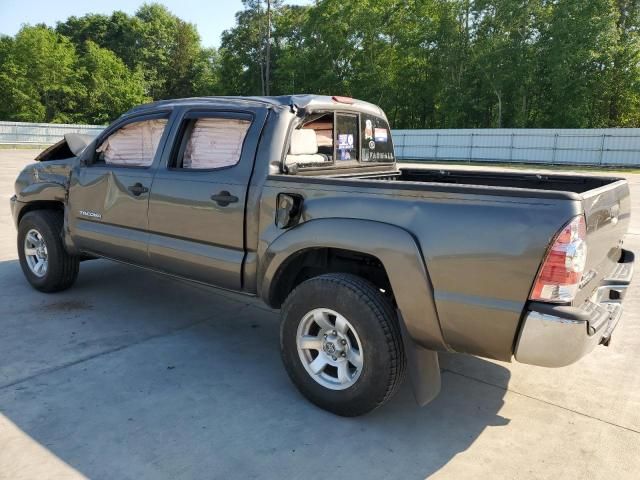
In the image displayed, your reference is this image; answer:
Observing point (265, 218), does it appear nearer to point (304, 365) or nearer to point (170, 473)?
point (304, 365)

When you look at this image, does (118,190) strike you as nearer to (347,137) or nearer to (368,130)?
(347,137)

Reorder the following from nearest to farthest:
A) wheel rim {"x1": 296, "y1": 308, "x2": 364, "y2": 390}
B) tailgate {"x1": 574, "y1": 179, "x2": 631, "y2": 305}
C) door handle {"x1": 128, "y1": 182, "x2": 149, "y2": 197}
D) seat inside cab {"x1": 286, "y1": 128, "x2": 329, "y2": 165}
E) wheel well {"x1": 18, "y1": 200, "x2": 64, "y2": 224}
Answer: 1. tailgate {"x1": 574, "y1": 179, "x2": 631, "y2": 305}
2. wheel rim {"x1": 296, "y1": 308, "x2": 364, "y2": 390}
3. seat inside cab {"x1": 286, "y1": 128, "x2": 329, "y2": 165}
4. door handle {"x1": 128, "y1": 182, "x2": 149, "y2": 197}
5. wheel well {"x1": 18, "y1": 200, "x2": 64, "y2": 224}

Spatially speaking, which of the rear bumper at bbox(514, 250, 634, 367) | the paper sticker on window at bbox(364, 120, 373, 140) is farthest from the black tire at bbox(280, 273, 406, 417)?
the paper sticker on window at bbox(364, 120, 373, 140)

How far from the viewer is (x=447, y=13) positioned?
42.5 m

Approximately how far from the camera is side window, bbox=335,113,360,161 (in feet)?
13.8

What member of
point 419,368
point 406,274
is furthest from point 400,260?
point 419,368

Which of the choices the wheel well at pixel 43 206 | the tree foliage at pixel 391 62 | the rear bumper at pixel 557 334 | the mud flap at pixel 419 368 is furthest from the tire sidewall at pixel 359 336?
the tree foliage at pixel 391 62

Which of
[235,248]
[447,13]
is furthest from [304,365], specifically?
[447,13]

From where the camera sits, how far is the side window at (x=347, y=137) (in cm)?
419

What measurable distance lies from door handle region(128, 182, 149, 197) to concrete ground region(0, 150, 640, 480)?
44.5 inches

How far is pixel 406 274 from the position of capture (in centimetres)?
271

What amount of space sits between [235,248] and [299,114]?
3.32 feet

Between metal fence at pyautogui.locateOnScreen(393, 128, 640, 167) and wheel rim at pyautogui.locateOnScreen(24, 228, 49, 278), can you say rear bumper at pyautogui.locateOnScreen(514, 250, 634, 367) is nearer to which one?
wheel rim at pyautogui.locateOnScreen(24, 228, 49, 278)

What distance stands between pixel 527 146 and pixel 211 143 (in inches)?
1146
